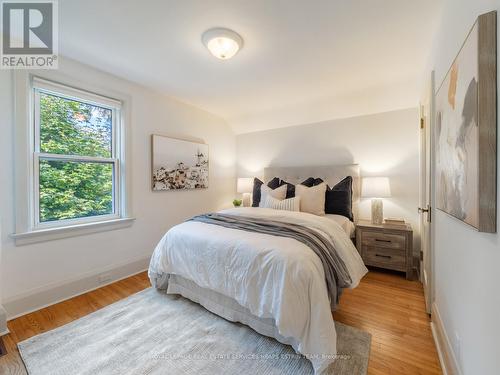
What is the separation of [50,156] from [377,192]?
362 centimetres

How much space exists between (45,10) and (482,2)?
8.57 feet

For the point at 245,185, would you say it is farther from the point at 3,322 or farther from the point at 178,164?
the point at 3,322

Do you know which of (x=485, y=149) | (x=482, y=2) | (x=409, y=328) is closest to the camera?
(x=485, y=149)

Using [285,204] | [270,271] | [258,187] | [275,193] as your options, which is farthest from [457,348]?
[258,187]

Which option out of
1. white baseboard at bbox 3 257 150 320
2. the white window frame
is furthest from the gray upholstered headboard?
white baseboard at bbox 3 257 150 320

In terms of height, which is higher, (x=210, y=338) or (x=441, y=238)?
(x=441, y=238)

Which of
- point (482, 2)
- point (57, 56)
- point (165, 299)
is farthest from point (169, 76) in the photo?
point (482, 2)

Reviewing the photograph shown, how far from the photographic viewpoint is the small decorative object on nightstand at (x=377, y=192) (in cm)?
282

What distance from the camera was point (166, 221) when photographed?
128 inches

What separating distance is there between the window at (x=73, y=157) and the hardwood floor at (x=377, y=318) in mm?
799

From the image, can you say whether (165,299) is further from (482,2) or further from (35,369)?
(482,2)

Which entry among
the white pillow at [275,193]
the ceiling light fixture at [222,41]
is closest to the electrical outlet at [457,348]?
the white pillow at [275,193]

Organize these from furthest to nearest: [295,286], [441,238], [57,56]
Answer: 1. [57,56]
2. [441,238]
3. [295,286]

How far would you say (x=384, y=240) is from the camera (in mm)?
2709
